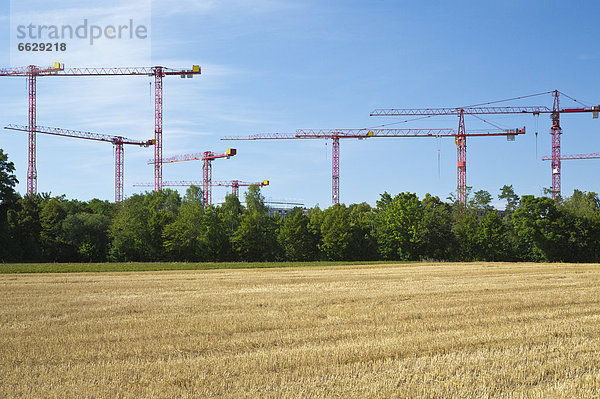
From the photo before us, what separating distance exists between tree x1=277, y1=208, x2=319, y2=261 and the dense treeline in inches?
6.6

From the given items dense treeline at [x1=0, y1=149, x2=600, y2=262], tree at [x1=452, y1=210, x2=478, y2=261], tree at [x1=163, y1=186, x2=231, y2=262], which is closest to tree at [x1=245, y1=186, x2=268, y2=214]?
dense treeline at [x1=0, y1=149, x2=600, y2=262]

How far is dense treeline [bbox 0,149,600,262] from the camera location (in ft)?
278

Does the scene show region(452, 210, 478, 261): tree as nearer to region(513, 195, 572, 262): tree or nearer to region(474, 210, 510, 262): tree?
region(474, 210, 510, 262): tree

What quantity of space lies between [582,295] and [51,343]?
818 inches

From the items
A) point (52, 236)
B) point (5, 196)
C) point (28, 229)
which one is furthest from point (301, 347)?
point (52, 236)

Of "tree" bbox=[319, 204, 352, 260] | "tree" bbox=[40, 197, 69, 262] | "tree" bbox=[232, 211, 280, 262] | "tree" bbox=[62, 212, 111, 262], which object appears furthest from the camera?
"tree" bbox=[319, 204, 352, 260]

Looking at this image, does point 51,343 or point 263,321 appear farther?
point 263,321

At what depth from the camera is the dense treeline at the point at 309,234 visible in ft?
278

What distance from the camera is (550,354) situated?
12695 millimetres

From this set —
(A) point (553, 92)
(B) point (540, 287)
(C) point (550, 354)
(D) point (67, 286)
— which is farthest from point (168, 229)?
(A) point (553, 92)

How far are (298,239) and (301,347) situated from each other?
8438 cm

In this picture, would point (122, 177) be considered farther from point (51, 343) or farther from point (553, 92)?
point (51, 343)

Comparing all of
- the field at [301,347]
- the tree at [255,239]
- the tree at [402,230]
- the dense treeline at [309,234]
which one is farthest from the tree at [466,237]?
the field at [301,347]

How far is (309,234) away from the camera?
98.5 metres
